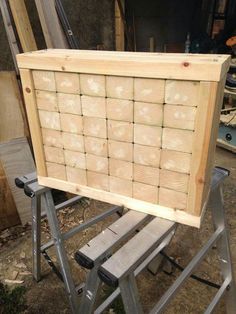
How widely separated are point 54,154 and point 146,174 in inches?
16.7

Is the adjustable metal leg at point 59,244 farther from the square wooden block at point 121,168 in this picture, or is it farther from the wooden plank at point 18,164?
the wooden plank at point 18,164

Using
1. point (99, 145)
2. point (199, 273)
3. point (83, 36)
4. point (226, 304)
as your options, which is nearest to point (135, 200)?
point (99, 145)

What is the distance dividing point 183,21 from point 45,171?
18.3 feet

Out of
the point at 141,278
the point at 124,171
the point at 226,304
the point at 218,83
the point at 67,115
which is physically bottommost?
the point at 141,278

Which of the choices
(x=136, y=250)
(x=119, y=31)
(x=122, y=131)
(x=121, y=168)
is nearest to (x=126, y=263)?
(x=136, y=250)

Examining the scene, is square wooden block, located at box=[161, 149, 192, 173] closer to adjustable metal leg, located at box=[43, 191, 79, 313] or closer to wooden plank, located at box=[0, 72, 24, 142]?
adjustable metal leg, located at box=[43, 191, 79, 313]

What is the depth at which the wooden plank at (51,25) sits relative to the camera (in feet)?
8.73

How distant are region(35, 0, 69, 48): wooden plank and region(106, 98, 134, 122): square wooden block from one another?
1906 mm

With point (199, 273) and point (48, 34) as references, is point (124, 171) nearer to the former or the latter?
point (199, 273)

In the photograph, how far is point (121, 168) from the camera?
1.14 metres

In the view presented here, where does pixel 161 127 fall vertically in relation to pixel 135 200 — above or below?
above

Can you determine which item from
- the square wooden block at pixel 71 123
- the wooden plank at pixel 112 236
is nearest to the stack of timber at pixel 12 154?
the square wooden block at pixel 71 123

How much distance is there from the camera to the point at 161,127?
1.00 metres

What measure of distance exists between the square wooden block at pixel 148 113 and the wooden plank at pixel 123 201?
0.31 meters
